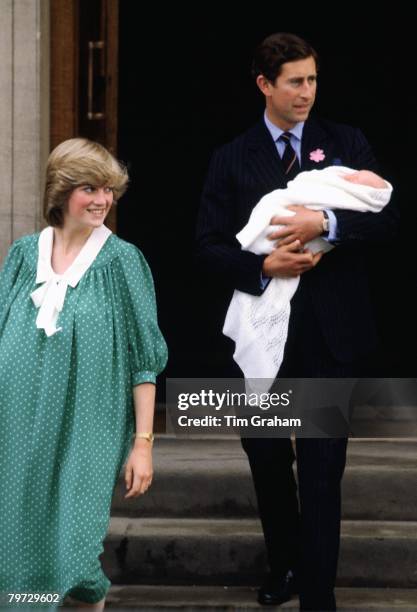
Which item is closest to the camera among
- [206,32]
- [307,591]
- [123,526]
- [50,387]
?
[50,387]

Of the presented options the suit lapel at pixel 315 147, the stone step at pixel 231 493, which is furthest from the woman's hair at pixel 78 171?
the stone step at pixel 231 493

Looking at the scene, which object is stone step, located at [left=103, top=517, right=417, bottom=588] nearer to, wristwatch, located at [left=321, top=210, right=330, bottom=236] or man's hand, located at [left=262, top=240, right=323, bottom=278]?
man's hand, located at [left=262, top=240, right=323, bottom=278]

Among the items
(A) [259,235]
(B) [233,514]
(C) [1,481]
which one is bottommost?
(B) [233,514]

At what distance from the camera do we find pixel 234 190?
4.98 metres

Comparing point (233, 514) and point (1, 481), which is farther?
point (233, 514)

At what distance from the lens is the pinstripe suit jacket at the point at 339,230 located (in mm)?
4797

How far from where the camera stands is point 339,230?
4.72 m

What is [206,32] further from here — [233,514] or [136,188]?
[233,514]

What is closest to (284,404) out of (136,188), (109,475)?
(109,475)

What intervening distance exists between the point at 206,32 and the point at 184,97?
42 cm

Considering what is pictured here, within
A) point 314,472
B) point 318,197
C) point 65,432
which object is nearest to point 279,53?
point 318,197

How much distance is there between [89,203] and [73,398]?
1.89 feet

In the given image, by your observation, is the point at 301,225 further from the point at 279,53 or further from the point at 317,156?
the point at 279,53

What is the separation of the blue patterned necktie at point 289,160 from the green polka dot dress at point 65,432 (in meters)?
0.92
